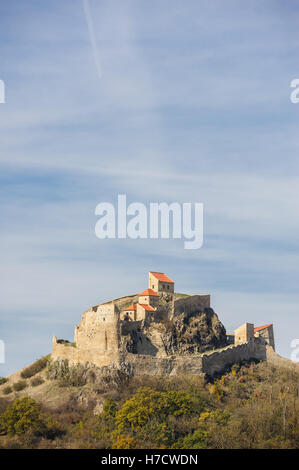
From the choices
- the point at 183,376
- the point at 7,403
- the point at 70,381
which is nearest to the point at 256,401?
the point at 183,376

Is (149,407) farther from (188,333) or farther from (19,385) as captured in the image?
(19,385)

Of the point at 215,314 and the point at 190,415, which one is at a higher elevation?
the point at 215,314

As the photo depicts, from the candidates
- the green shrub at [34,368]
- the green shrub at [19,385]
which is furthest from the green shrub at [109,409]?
the green shrub at [34,368]

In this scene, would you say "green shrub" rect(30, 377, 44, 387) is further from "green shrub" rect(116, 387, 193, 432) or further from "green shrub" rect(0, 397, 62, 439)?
"green shrub" rect(116, 387, 193, 432)

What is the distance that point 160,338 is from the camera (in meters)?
86.8

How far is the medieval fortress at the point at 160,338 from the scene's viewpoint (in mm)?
84062

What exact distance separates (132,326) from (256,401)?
14083 mm

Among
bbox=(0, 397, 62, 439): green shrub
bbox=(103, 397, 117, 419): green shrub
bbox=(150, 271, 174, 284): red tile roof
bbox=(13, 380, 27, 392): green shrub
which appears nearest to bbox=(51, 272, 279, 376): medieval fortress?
bbox=(150, 271, 174, 284): red tile roof

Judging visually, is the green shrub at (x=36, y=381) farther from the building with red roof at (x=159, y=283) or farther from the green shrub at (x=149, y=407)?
the building with red roof at (x=159, y=283)

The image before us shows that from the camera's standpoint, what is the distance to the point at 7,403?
84.2 m

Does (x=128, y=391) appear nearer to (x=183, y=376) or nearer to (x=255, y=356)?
(x=183, y=376)

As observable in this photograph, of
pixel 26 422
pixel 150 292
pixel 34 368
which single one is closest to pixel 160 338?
pixel 150 292

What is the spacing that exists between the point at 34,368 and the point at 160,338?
13864mm
